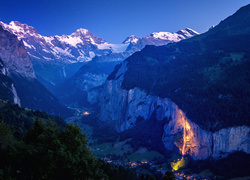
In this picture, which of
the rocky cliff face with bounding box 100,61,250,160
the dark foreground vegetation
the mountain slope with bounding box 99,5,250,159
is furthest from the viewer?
the mountain slope with bounding box 99,5,250,159

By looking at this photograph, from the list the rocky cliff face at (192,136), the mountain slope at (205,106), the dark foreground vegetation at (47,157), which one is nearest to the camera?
the dark foreground vegetation at (47,157)

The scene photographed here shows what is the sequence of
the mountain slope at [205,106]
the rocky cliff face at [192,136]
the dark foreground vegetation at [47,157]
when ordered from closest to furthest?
the dark foreground vegetation at [47,157] < the rocky cliff face at [192,136] < the mountain slope at [205,106]

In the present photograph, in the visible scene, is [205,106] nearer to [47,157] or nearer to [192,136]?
[192,136]

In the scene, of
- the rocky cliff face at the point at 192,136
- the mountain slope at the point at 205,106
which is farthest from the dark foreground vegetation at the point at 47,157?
the mountain slope at the point at 205,106

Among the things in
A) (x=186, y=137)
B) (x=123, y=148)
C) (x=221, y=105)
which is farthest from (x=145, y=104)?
(x=221, y=105)

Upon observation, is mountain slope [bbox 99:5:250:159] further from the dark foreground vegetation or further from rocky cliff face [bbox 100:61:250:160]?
the dark foreground vegetation

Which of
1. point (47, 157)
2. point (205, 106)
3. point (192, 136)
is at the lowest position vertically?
point (192, 136)

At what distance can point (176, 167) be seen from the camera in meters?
112

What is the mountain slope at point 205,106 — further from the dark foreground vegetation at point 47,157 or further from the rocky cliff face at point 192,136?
the dark foreground vegetation at point 47,157

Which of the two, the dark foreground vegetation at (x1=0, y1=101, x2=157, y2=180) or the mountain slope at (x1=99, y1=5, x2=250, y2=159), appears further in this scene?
the mountain slope at (x1=99, y1=5, x2=250, y2=159)

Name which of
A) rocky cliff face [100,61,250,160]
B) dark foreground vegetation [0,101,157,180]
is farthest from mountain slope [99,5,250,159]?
dark foreground vegetation [0,101,157,180]

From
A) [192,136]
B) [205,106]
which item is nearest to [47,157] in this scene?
[192,136]

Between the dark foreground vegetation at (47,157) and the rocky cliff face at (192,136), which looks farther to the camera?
the rocky cliff face at (192,136)

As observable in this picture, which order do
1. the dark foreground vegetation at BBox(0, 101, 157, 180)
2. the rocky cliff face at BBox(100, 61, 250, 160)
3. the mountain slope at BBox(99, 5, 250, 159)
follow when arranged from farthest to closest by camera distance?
the mountain slope at BBox(99, 5, 250, 159) → the rocky cliff face at BBox(100, 61, 250, 160) → the dark foreground vegetation at BBox(0, 101, 157, 180)
